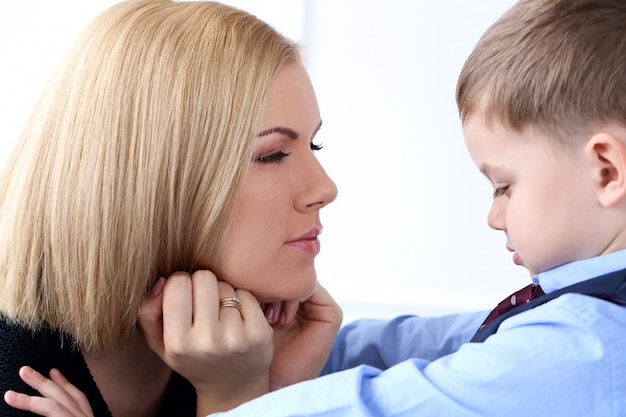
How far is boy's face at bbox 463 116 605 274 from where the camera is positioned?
1.30 m

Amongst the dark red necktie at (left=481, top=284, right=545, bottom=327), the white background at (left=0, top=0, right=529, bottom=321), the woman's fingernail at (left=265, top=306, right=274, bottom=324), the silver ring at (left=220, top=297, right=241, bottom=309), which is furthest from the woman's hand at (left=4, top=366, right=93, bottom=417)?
the white background at (left=0, top=0, right=529, bottom=321)

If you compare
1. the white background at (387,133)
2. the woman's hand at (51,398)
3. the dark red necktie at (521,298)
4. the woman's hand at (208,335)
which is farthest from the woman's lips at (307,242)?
the white background at (387,133)

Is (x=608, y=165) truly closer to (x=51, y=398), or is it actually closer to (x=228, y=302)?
(x=228, y=302)

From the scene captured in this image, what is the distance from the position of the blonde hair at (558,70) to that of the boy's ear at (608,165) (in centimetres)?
3

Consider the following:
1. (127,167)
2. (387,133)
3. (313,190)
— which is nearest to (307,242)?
(313,190)

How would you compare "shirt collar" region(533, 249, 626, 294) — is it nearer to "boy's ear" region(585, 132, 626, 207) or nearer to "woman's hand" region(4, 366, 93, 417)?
"boy's ear" region(585, 132, 626, 207)

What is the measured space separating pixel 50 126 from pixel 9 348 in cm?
37

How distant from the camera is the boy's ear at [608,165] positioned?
125 cm

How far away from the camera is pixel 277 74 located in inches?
62.1

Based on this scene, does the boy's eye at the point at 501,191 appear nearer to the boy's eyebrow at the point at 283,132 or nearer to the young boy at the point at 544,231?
the young boy at the point at 544,231

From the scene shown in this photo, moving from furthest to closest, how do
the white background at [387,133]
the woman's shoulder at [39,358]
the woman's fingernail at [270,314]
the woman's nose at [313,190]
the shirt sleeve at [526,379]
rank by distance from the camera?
the white background at [387,133], the woman's fingernail at [270,314], the woman's nose at [313,190], the woman's shoulder at [39,358], the shirt sleeve at [526,379]

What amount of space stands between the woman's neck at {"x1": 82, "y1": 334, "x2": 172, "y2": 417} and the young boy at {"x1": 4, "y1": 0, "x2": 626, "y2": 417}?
47 centimetres

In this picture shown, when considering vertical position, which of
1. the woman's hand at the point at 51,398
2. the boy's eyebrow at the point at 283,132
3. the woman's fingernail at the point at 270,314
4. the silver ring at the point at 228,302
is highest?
the boy's eyebrow at the point at 283,132

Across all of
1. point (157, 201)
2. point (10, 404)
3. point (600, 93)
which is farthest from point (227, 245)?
point (600, 93)
